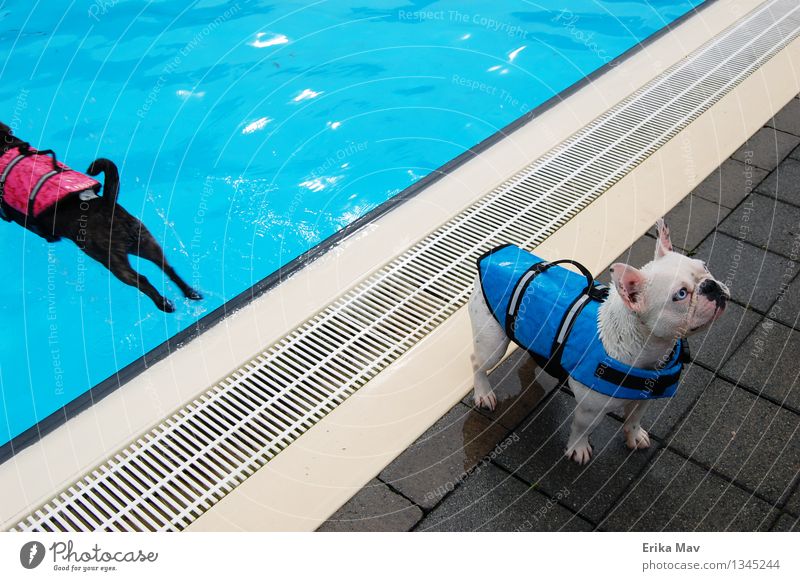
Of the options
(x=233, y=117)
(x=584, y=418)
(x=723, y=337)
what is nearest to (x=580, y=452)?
(x=584, y=418)

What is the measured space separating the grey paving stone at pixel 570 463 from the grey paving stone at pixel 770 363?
2.13ft

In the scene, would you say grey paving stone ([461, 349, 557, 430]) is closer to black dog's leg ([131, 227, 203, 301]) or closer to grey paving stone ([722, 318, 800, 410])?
grey paving stone ([722, 318, 800, 410])

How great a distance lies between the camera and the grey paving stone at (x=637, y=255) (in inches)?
170

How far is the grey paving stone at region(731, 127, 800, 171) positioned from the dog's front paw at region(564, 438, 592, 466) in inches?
107

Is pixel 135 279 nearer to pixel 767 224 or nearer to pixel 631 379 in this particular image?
pixel 631 379

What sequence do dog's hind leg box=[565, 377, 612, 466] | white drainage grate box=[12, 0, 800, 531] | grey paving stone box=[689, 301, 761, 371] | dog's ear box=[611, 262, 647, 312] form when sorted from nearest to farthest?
dog's ear box=[611, 262, 647, 312] < dog's hind leg box=[565, 377, 612, 466] < white drainage grate box=[12, 0, 800, 531] < grey paving stone box=[689, 301, 761, 371]

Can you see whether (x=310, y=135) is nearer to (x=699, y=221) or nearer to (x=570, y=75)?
(x=570, y=75)

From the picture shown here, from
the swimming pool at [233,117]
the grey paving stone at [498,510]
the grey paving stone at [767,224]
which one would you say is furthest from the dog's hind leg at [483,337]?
the grey paving stone at [767,224]

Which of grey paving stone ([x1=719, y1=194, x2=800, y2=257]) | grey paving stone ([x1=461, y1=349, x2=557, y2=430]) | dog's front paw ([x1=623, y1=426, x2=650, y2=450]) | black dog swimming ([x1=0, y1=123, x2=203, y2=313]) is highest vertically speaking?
black dog swimming ([x1=0, y1=123, x2=203, y2=313])

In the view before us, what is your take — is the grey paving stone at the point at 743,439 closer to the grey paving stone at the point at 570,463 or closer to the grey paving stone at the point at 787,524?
the grey paving stone at the point at 787,524

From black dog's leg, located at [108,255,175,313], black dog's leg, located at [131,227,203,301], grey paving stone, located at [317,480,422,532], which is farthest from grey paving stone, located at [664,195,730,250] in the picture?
black dog's leg, located at [108,255,175,313]

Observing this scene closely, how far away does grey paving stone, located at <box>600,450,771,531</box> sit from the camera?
10.3ft

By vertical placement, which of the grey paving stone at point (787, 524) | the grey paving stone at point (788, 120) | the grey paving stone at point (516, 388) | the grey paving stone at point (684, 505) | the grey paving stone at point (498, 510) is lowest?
the grey paving stone at point (787, 524)
